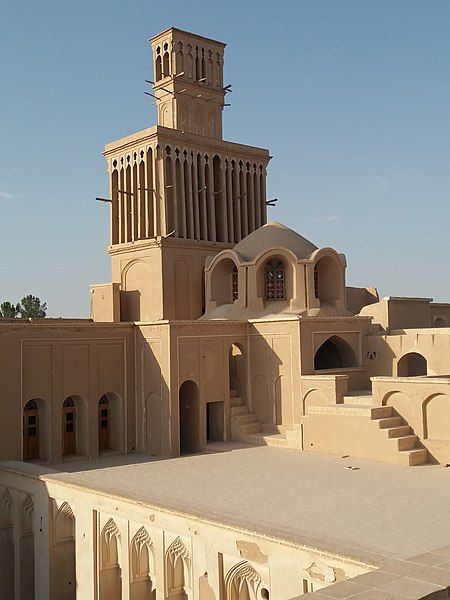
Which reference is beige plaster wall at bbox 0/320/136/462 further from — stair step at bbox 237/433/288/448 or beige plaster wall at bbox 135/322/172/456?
stair step at bbox 237/433/288/448

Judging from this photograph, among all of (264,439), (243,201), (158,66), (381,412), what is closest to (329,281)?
(243,201)

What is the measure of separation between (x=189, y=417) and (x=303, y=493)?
29.2ft

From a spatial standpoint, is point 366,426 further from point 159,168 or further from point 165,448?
point 159,168

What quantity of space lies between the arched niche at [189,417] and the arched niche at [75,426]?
10.8ft

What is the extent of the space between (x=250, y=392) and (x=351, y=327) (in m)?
4.34

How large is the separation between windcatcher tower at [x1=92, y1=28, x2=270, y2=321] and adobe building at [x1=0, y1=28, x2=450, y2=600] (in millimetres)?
86

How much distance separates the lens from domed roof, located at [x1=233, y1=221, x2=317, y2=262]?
26531 millimetres

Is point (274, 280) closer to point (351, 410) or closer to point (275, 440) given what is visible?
→ point (275, 440)

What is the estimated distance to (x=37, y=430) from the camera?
72.5 ft

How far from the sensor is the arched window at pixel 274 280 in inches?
1040

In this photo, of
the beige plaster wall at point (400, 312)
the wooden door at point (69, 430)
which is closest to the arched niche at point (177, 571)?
the wooden door at point (69, 430)

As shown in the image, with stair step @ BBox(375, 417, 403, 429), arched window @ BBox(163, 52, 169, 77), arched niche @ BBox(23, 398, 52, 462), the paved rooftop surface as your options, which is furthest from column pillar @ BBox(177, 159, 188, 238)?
stair step @ BBox(375, 417, 403, 429)

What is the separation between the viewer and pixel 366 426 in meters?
19.7

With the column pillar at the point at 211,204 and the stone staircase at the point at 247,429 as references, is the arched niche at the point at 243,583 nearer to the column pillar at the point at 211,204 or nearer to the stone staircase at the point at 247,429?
the stone staircase at the point at 247,429
